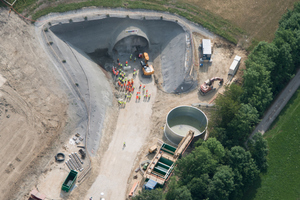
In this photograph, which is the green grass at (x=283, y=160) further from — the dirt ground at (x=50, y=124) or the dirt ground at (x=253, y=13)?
the dirt ground at (x=253, y=13)

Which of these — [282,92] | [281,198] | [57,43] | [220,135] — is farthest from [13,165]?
[282,92]

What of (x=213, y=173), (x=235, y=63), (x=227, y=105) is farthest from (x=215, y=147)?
(x=235, y=63)

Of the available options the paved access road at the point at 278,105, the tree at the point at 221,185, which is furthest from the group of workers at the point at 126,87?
the paved access road at the point at 278,105

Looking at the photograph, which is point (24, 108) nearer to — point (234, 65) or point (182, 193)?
point (182, 193)

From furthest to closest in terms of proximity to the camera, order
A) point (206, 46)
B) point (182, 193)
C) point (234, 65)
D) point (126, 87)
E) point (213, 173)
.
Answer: point (206, 46)
point (234, 65)
point (126, 87)
point (213, 173)
point (182, 193)

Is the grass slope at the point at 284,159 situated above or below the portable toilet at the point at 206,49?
below
